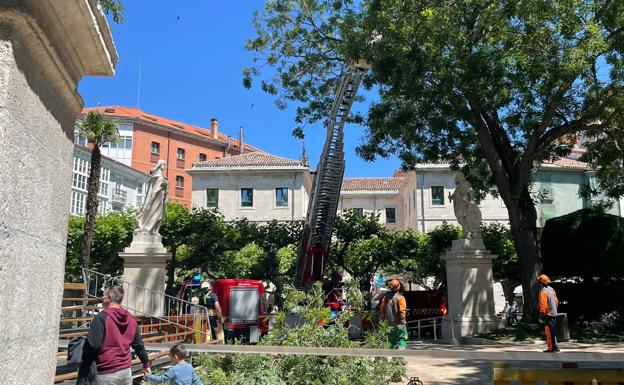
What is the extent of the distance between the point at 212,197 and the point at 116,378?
42531 millimetres

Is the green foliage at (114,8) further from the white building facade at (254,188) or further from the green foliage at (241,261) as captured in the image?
the white building facade at (254,188)

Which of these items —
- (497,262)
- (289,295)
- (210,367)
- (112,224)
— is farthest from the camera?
(112,224)

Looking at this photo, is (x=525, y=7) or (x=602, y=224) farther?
(x=602, y=224)

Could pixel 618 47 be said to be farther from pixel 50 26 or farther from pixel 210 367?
pixel 50 26

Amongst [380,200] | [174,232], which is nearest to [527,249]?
[174,232]

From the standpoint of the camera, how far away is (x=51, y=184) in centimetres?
248

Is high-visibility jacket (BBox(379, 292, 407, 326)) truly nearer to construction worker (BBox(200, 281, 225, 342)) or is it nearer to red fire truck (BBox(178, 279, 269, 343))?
construction worker (BBox(200, 281, 225, 342))

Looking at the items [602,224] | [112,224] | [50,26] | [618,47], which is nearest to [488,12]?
[618,47]

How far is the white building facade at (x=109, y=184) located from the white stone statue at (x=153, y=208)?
30.8 metres

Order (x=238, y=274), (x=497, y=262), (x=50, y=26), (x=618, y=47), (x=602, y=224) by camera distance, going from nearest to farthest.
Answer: (x=50, y=26) → (x=618, y=47) → (x=602, y=224) → (x=497, y=262) → (x=238, y=274)

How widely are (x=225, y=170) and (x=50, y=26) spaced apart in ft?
143

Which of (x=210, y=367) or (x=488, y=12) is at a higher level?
(x=488, y=12)

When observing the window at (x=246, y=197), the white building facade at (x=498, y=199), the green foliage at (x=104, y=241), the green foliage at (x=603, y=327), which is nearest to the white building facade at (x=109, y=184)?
the window at (x=246, y=197)

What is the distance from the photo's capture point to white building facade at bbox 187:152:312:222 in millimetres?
44719
